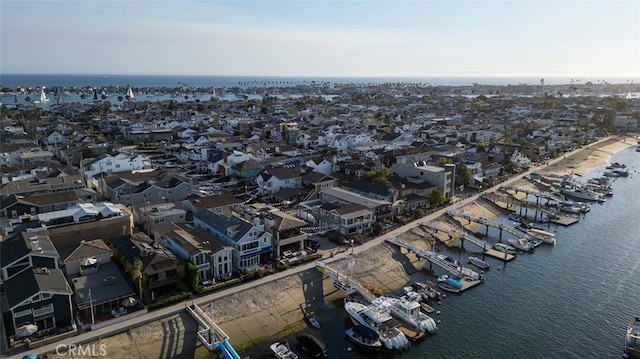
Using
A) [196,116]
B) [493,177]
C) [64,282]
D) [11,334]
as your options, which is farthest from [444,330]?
[196,116]

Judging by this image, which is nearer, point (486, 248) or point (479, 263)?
point (479, 263)

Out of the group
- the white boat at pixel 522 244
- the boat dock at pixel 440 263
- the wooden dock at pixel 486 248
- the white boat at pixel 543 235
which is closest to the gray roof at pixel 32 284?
the boat dock at pixel 440 263

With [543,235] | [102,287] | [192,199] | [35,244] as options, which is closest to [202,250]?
[102,287]

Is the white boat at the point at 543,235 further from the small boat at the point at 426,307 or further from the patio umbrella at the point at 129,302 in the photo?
the patio umbrella at the point at 129,302

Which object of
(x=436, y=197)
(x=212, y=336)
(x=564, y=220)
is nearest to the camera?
(x=212, y=336)

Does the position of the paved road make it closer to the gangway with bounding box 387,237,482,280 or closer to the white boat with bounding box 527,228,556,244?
the gangway with bounding box 387,237,482,280

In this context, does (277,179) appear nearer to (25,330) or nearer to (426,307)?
(426,307)

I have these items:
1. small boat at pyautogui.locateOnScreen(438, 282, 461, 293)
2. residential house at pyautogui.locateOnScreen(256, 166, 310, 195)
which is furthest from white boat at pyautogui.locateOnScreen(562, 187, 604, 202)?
residential house at pyautogui.locateOnScreen(256, 166, 310, 195)
